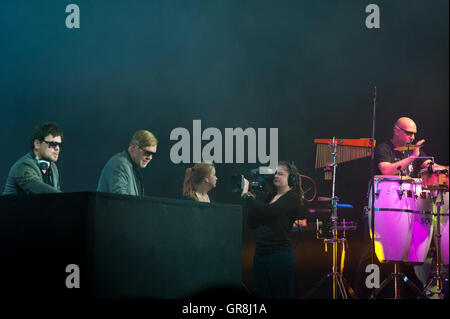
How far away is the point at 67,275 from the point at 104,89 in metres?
4.62

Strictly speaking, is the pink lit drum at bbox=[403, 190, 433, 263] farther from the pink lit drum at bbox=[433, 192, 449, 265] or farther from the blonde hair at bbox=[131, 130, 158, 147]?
the blonde hair at bbox=[131, 130, 158, 147]

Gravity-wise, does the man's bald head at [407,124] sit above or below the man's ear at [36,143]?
above

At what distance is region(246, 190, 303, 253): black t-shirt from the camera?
4.19 metres

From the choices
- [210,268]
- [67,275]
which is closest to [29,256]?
[67,275]

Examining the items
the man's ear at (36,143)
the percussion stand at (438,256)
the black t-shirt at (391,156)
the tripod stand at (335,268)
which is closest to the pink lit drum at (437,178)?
the percussion stand at (438,256)

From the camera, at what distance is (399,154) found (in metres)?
5.85

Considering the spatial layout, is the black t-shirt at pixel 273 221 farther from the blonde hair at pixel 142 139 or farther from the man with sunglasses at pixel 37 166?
the man with sunglasses at pixel 37 166

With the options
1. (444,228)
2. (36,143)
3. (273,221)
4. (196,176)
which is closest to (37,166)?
(36,143)

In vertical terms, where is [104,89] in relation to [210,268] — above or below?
above

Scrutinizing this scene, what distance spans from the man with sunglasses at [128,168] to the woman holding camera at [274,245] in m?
0.86

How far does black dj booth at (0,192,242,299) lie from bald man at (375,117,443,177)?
372cm

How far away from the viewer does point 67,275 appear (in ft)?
6.97

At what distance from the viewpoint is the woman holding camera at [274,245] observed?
4145 mm

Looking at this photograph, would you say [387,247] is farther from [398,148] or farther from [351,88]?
[351,88]
